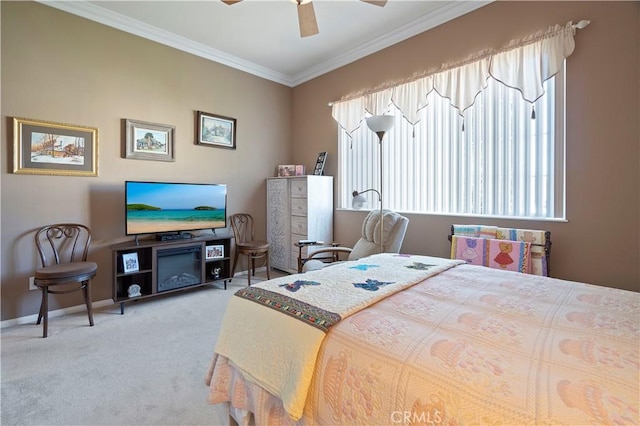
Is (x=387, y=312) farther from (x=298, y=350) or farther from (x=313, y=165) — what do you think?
(x=313, y=165)

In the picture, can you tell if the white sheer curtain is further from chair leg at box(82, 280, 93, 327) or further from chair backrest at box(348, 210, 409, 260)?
chair leg at box(82, 280, 93, 327)

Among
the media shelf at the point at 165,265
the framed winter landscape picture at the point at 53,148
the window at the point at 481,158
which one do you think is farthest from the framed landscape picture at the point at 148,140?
the window at the point at 481,158

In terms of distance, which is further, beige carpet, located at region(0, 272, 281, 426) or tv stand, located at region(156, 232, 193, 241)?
tv stand, located at region(156, 232, 193, 241)

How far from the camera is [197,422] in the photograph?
5.15ft

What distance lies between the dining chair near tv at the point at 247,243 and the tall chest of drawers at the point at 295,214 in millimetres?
269

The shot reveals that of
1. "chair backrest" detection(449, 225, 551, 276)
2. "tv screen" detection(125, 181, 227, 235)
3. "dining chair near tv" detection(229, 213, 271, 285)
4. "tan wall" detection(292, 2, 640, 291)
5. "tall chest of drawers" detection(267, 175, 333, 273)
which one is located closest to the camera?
Result: "tan wall" detection(292, 2, 640, 291)

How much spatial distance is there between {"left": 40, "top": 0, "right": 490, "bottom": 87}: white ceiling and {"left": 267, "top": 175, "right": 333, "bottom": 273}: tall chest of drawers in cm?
172

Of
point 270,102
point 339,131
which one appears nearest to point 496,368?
point 339,131

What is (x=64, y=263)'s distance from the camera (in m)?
2.95

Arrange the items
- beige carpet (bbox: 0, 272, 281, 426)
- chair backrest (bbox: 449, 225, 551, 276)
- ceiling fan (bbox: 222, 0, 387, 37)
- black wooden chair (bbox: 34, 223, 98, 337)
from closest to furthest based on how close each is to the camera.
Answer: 1. beige carpet (bbox: 0, 272, 281, 426)
2. ceiling fan (bbox: 222, 0, 387, 37)
3. chair backrest (bbox: 449, 225, 551, 276)
4. black wooden chair (bbox: 34, 223, 98, 337)

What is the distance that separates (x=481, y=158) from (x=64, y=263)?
14.1 ft

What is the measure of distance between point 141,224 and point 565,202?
13.5ft

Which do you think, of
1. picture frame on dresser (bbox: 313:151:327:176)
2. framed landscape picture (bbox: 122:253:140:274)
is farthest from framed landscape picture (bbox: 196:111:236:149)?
framed landscape picture (bbox: 122:253:140:274)

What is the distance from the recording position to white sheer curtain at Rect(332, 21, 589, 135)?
95.6 inches
